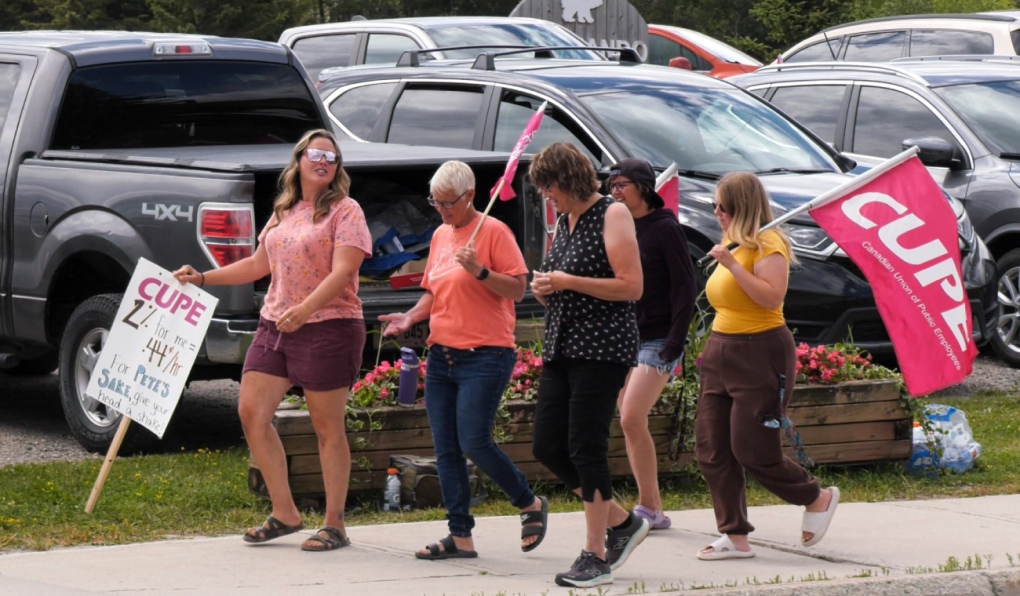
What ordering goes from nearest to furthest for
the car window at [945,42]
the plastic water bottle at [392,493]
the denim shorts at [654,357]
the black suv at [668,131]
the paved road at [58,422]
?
the denim shorts at [654,357], the plastic water bottle at [392,493], the paved road at [58,422], the black suv at [668,131], the car window at [945,42]

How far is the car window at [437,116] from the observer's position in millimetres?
11031

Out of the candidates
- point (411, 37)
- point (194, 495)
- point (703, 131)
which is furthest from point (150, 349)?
point (411, 37)

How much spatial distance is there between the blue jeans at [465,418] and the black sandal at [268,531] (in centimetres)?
72

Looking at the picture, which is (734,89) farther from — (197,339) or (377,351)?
(197,339)

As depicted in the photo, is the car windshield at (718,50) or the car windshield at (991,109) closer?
the car windshield at (991,109)

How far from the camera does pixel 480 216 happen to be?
21.0 feet

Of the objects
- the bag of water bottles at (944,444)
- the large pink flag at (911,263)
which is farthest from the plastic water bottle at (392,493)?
the bag of water bottles at (944,444)

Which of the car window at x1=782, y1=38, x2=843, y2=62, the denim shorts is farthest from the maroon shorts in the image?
the car window at x1=782, y1=38, x2=843, y2=62

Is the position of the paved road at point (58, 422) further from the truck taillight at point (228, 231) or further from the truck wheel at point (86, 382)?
the truck taillight at point (228, 231)

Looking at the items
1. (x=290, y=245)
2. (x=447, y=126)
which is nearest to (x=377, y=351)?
(x=290, y=245)

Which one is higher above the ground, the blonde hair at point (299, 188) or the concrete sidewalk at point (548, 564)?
the blonde hair at point (299, 188)

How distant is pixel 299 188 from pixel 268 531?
1.41 m

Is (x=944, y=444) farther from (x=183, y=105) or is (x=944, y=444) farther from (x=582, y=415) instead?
(x=183, y=105)

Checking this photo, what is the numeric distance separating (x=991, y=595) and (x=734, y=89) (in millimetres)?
5927
